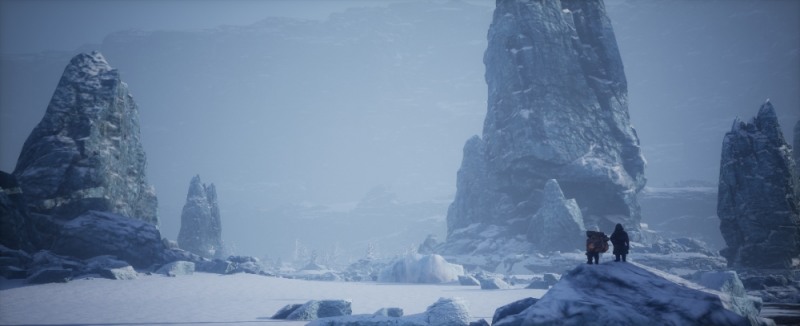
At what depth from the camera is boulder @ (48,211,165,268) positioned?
31953mm

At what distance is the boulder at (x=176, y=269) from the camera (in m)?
31.9

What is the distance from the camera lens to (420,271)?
3944 centimetres

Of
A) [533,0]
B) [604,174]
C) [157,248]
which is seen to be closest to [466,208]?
[604,174]

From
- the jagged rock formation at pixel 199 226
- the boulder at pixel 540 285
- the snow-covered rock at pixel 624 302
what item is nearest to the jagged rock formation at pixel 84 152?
the jagged rock formation at pixel 199 226

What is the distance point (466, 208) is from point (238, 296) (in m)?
55.1

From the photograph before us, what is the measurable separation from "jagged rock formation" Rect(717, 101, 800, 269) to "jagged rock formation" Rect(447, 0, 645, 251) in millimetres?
23273

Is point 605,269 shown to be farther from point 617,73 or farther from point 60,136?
point 617,73

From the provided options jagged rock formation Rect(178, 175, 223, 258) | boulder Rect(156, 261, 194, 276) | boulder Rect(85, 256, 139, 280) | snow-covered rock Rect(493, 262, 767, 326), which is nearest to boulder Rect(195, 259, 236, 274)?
boulder Rect(156, 261, 194, 276)

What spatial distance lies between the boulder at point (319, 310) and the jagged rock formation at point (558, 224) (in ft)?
148

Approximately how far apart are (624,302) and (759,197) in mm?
37187

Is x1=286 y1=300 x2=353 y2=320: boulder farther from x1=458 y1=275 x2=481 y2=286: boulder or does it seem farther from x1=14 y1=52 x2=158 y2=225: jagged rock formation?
x1=14 y1=52 x2=158 y2=225: jagged rock formation

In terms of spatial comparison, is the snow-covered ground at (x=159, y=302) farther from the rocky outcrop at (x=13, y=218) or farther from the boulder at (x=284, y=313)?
the rocky outcrop at (x=13, y=218)

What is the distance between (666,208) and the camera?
11144 cm

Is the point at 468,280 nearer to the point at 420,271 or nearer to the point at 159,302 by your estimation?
the point at 420,271
